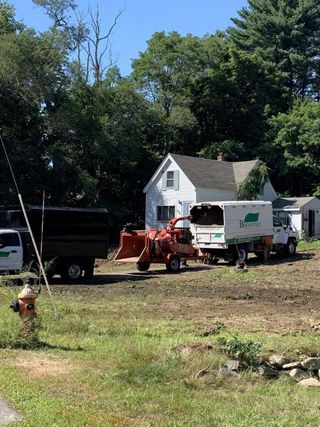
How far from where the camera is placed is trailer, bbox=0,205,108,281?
21328mm

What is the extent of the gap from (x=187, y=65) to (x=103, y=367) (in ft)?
163

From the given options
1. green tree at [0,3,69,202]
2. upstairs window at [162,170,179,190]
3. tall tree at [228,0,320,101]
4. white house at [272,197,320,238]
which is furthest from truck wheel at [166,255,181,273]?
tall tree at [228,0,320,101]

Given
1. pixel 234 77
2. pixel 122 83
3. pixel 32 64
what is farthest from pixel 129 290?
pixel 234 77

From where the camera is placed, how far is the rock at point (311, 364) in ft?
29.7

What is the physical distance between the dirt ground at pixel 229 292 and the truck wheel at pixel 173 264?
0.37 metres

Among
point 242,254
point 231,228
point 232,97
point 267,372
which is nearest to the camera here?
point 267,372

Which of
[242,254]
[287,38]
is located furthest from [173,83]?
[242,254]

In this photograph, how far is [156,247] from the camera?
90.3 ft

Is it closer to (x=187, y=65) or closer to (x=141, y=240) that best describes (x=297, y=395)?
(x=141, y=240)

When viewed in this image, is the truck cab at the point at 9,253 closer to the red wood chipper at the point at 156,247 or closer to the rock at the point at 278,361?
the red wood chipper at the point at 156,247

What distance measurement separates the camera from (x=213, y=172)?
45.0 metres

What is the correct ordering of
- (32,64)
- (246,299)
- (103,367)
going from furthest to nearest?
(32,64)
(246,299)
(103,367)

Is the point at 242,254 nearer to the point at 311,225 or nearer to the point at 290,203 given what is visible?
the point at 290,203

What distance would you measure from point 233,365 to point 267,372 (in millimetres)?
593
